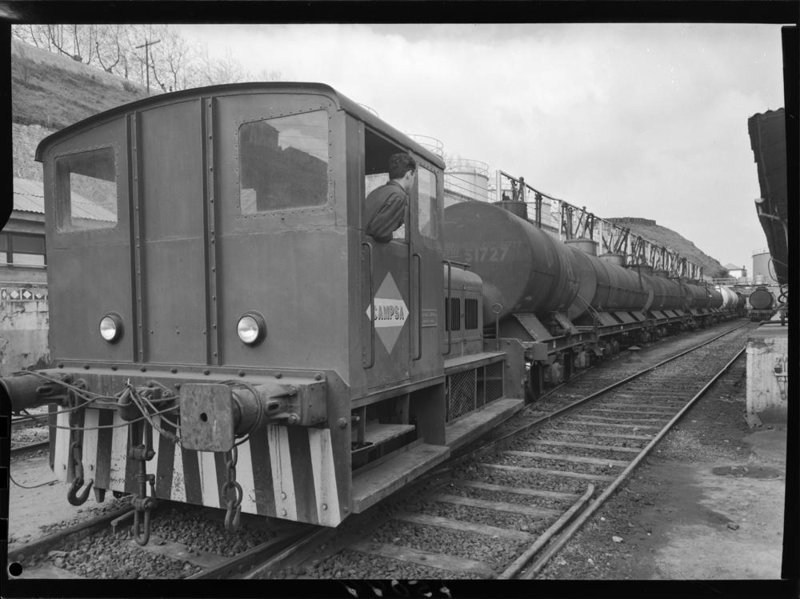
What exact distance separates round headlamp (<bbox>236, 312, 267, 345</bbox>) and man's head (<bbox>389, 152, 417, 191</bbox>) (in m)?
1.61

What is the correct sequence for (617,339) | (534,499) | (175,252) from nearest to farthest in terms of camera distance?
(175,252), (534,499), (617,339)

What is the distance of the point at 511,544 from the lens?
172 inches

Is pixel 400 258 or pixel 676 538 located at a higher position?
pixel 400 258

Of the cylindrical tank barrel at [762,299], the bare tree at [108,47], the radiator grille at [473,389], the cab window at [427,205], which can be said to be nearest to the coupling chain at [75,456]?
the bare tree at [108,47]

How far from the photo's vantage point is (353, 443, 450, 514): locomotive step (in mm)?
3855

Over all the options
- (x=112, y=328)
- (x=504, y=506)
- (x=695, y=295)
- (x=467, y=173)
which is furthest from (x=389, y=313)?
(x=695, y=295)

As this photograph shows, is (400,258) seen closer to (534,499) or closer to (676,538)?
(534,499)

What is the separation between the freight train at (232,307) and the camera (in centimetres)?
370

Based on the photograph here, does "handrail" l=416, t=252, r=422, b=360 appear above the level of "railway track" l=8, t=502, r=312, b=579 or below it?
above

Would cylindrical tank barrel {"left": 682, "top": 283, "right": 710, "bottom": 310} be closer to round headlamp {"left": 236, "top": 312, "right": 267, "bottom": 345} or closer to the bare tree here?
round headlamp {"left": 236, "top": 312, "right": 267, "bottom": 345}

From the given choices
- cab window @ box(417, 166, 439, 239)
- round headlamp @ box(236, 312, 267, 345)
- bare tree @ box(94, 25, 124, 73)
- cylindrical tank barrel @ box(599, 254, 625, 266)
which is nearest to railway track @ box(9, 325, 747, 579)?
round headlamp @ box(236, 312, 267, 345)
